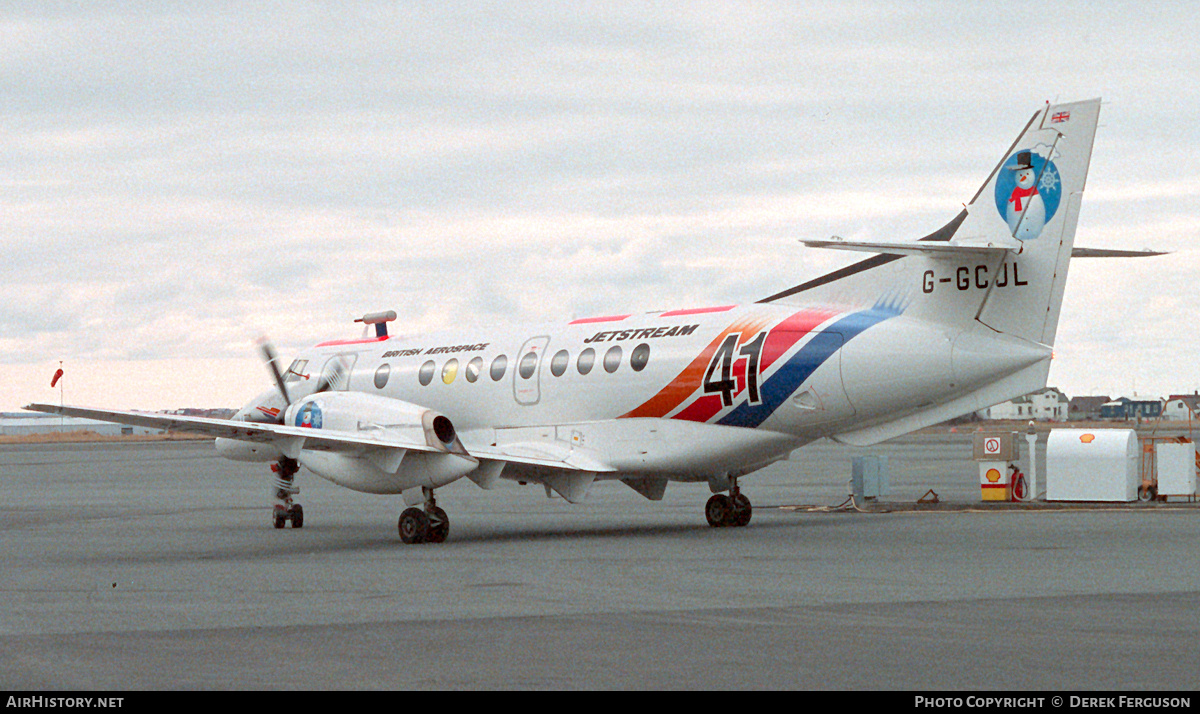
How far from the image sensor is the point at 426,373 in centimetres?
2542

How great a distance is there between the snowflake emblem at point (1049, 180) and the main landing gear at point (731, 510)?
23.2 ft

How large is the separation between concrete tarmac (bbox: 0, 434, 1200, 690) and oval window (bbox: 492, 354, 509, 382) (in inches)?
107

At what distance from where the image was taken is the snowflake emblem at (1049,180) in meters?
19.1

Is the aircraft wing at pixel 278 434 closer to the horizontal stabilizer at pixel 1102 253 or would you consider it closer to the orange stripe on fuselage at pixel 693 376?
the orange stripe on fuselage at pixel 693 376

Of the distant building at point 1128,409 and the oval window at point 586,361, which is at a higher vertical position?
the distant building at point 1128,409

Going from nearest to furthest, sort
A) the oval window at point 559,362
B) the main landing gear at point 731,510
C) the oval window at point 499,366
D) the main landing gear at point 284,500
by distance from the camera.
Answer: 1. the main landing gear at point 731,510
2. the oval window at point 559,362
3. the main landing gear at point 284,500
4. the oval window at point 499,366

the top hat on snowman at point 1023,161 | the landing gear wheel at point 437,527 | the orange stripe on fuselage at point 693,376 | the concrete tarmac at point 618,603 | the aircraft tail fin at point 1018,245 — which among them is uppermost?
the top hat on snowman at point 1023,161

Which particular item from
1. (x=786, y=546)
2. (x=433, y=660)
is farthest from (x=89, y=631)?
(x=786, y=546)

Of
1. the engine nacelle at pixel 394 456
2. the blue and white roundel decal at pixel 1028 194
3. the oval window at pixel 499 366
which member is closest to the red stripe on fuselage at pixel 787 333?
the blue and white roundel decal at pixel 1028 194

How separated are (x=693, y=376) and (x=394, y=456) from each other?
4.83 metres

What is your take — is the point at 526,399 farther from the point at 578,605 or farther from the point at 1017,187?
the point at 578,605

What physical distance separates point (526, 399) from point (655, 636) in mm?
13092

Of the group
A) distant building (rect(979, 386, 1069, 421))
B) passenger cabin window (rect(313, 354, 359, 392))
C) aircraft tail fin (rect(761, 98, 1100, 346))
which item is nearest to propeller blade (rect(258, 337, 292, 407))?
passenger cabin window (rect(313, 354, 359, 392))

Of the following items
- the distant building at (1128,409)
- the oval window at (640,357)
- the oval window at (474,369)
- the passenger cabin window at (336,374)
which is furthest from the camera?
the distant building at (1128,409)
